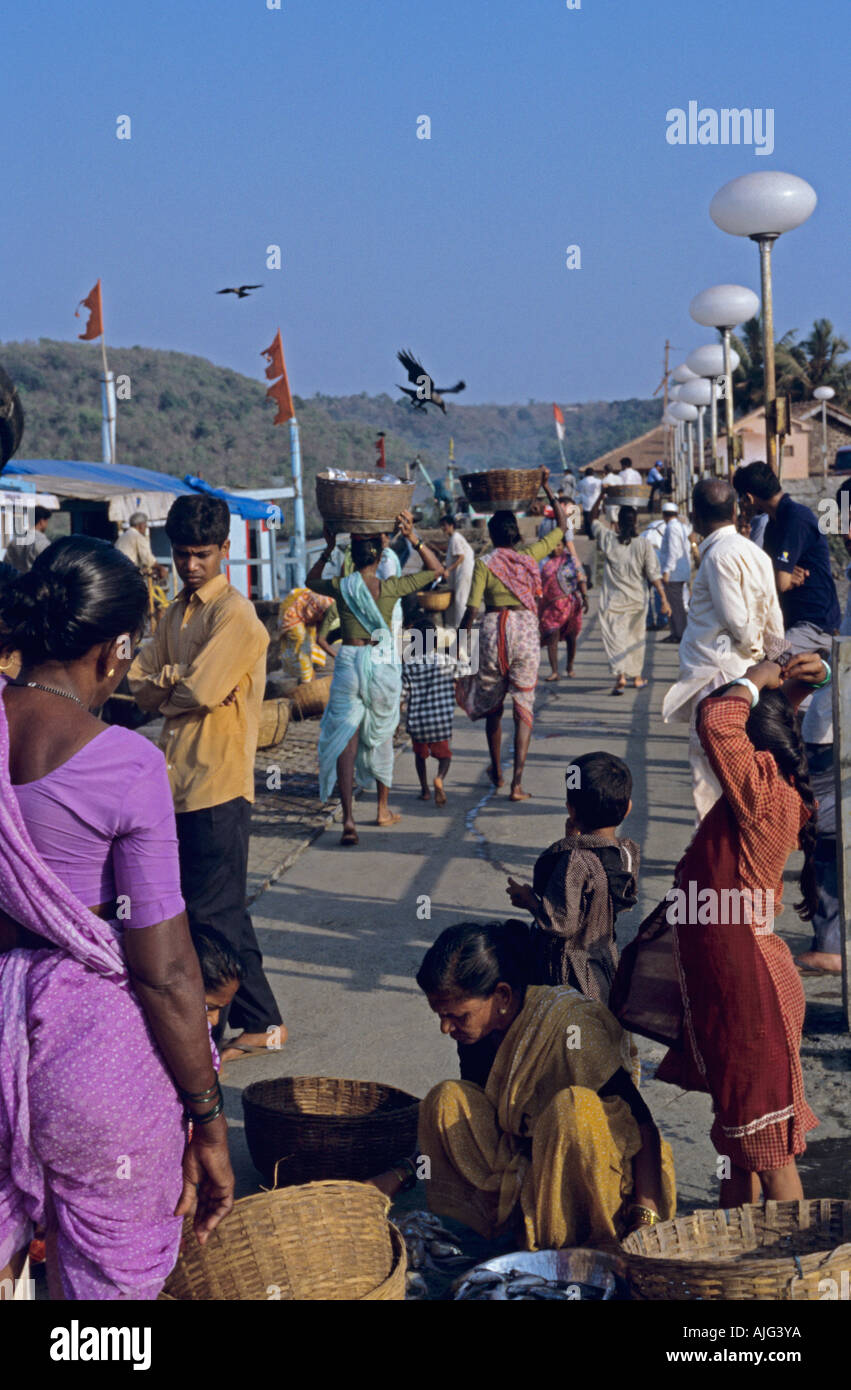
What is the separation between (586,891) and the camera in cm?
364

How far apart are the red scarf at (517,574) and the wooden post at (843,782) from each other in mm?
4552

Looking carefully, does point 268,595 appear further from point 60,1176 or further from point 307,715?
point 60,1176

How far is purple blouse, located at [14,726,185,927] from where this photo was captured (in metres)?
2.15

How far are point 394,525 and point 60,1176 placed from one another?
5762 mm

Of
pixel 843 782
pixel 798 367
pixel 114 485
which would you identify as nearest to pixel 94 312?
pixel 114 485

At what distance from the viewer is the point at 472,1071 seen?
347 centimetres

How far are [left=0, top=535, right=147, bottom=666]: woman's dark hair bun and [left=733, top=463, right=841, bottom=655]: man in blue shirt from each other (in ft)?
15.0

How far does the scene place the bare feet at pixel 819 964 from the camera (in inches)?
201

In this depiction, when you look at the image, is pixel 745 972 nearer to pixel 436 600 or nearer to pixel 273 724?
pixel 273 724

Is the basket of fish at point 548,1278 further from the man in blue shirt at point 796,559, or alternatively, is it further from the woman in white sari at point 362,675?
the woman in white sari at point 362,675

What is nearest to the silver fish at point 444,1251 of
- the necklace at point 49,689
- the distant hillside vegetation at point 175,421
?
the necklace at point 49,689

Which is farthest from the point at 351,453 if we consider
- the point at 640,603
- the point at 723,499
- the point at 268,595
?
the point at 723,499

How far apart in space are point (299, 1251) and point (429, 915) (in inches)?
120

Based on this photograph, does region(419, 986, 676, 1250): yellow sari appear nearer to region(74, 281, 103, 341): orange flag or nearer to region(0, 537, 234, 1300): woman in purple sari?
region(0, 537, 234, 1300): woman in purple sari
